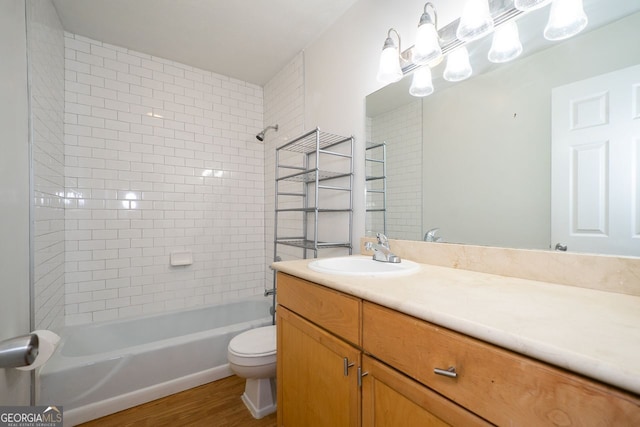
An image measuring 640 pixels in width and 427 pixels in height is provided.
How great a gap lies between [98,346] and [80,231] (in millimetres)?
886

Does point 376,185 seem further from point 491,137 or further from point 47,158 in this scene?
point 47,158

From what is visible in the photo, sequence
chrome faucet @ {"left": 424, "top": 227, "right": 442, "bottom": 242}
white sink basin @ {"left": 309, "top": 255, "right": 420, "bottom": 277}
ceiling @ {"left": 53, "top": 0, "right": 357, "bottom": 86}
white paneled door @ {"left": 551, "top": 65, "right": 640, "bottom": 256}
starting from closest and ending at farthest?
white paneled door @ {"left": 551, "top": 65, "right": 640, "bottom": 256}
white sink basin @ {"left": 309, "top": 255, "right": 420, "bottom": 277}
chrome faucet @ {"left": 424, "top": 227, "right": 442, "bottom": 242}
ceiling @ {"left": 53, "top": 0, "right": 357, "bottom": 86}

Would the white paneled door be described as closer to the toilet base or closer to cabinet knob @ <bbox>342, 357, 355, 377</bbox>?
cabinet knob @ <bbox>342, 357, 355, 377</bbox>

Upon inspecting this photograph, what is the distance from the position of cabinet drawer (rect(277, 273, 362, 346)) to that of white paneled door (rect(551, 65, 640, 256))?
30.2 inches

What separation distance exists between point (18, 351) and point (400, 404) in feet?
2.75

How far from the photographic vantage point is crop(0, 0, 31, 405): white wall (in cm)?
60

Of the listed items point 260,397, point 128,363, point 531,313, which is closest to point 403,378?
point 531,313

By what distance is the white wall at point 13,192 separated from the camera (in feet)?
1.98

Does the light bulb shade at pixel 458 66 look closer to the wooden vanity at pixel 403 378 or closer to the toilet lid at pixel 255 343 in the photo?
the wooden vanity at pixel 403 378

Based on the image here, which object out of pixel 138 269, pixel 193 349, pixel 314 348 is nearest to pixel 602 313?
pixel 314 348

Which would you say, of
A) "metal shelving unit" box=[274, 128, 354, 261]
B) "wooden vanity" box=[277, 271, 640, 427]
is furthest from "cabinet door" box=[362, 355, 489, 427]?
"metal shelving unit" box=[274, 128, 354, 261]

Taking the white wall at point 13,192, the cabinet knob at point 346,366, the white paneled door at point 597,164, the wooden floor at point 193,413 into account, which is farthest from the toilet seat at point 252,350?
the white paneled door at point 597,164

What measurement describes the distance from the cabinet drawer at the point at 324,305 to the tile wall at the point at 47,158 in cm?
119
